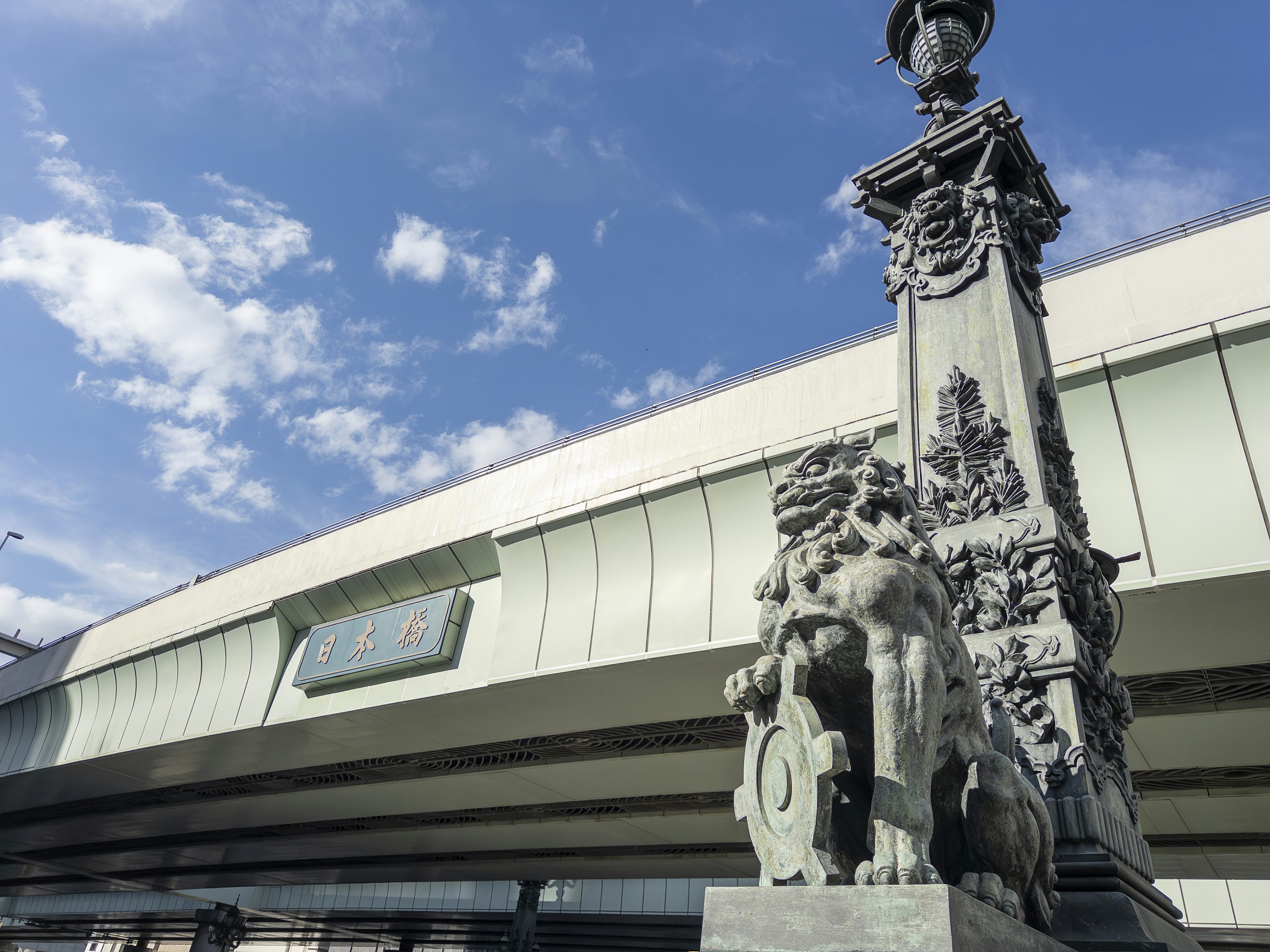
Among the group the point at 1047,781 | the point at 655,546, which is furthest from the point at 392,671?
the point at 1047,781

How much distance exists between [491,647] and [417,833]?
1059cm

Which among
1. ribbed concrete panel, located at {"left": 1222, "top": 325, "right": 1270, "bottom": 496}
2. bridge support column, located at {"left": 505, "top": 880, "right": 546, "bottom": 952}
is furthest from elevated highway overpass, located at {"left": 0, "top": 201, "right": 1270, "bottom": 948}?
bridge support column, located at {"left": 505, "top": 880, "right": 546, "bottom": 952}

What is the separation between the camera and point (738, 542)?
10.6m

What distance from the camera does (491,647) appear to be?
1272 centimetres

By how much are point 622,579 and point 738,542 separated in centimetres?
181

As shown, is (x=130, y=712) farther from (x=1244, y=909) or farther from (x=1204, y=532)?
(x=1244, y=909)

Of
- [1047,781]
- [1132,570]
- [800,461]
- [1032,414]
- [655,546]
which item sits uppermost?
[655,546]

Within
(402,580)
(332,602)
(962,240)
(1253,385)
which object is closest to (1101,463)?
(1253,385)

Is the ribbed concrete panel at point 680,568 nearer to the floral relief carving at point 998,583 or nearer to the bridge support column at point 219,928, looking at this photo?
the floral relief carving at point 998,583

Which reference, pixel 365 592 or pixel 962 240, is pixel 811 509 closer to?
pixel 962 240

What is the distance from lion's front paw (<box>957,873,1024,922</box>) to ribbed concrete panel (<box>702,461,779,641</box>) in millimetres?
7238

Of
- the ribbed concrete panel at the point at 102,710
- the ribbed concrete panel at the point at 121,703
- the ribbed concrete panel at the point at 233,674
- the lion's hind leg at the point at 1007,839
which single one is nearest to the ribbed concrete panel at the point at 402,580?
the ribbed concrete panel at the point at 233,674

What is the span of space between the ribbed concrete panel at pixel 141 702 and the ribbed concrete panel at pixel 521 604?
9.52 m

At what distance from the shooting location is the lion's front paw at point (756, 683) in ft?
9.65
